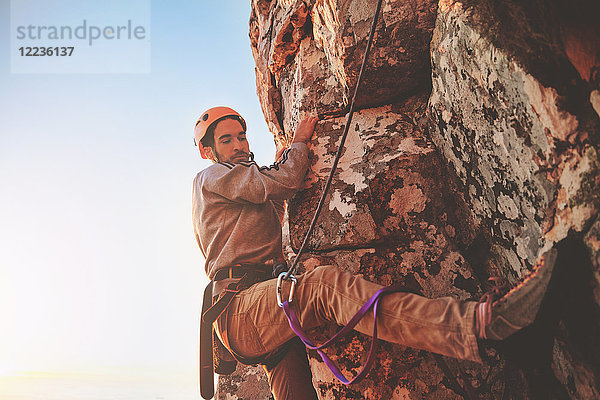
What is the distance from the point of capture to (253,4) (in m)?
4.85

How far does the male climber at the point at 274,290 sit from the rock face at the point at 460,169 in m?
0.11

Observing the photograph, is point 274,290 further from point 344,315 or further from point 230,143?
point 230,143

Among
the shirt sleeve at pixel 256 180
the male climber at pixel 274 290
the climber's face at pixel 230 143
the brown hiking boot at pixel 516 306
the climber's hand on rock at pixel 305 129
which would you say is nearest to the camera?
the brown hiking boot at pixel 516 306

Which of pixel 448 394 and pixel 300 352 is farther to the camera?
pixel 300 352

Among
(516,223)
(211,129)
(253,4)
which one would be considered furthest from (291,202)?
(253,4)

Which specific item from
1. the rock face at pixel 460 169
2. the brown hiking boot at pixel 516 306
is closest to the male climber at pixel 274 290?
the brown hiking boot at pixel 516 306

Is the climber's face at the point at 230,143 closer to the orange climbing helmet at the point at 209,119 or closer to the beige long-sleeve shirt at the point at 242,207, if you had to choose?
the orange climbing helmet at the point at 209,119

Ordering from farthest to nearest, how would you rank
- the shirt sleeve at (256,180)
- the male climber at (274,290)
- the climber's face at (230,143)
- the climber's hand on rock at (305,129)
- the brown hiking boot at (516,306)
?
the climber's face at (230,143) < the climber's hand on rock at (305,129) < the shirt sleeve at (256,180) < the male climber at (274,290) < the brown hiking boot at (516,306)

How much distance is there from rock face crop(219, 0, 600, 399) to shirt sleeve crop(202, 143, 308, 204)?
0.16 metres

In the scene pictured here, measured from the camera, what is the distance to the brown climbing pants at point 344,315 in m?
1.81

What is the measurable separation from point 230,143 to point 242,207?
2.02 feet

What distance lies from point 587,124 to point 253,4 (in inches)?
154

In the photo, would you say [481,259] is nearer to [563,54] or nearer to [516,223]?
[516,223]

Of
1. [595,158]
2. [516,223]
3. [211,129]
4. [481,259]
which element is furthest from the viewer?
[211,129]
